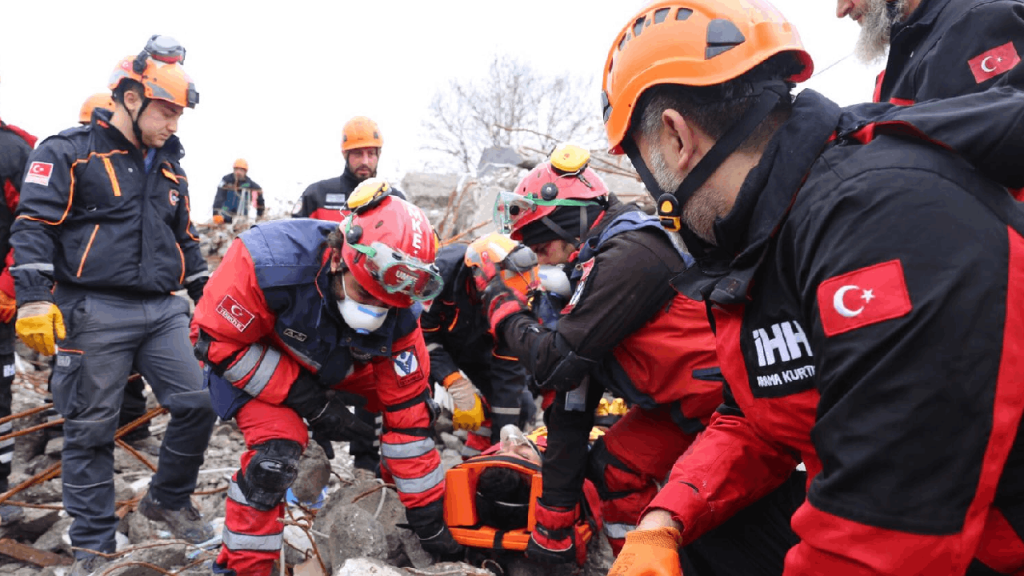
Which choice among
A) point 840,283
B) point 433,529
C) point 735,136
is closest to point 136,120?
point 433,529

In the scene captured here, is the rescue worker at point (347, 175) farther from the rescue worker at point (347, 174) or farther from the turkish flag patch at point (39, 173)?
the turkish flag patch at point (39, 173)

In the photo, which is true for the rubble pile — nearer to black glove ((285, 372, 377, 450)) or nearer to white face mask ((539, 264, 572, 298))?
black glove ((285, 372, 377, 450))

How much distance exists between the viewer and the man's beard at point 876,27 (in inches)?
111

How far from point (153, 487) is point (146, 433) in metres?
2.07

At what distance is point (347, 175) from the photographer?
5938 mm

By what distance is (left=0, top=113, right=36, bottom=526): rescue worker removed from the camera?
4070mm

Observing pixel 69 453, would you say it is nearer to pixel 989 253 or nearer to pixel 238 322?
pixel 238 322

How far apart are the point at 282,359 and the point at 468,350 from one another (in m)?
1.93

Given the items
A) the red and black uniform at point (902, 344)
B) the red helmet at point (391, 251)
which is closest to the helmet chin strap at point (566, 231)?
the red helmet at point (391, 251)

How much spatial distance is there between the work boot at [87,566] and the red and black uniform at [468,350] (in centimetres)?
224

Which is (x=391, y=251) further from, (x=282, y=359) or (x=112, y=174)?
(x=112, y=174)

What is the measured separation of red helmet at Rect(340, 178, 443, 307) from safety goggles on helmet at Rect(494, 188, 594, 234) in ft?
2.01

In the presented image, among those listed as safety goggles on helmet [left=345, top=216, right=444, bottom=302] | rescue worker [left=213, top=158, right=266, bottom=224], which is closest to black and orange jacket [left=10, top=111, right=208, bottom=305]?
safety goggles on helmet [left=345, top=216, right=444, bottom=302]

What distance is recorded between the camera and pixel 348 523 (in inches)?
120
